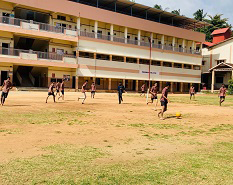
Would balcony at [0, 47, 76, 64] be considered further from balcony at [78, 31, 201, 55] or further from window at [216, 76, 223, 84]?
window at [216, 76, 223, 84]

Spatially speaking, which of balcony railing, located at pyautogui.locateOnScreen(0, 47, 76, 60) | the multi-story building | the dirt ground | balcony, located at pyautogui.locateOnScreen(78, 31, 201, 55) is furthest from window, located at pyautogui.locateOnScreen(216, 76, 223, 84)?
the dirt ground

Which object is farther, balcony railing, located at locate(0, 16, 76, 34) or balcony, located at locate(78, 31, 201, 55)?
balcony, located at locate(78, 31, 201, 55)

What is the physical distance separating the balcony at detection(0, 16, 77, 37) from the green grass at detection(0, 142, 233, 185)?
3104 cm

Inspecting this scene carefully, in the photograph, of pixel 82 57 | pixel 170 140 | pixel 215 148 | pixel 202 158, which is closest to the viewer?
pixel 202 158

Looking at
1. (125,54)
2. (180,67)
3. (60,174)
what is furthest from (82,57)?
(60,174)

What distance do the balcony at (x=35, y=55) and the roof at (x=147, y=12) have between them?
11.4m

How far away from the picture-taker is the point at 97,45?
1630 inches

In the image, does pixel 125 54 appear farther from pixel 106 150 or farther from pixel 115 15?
pixel 106 150

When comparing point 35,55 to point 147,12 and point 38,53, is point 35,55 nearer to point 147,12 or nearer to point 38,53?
point 38,53

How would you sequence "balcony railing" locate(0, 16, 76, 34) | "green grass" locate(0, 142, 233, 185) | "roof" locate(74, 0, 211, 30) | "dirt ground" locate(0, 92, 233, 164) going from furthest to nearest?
"roof" locate(74, 0, 211, 30) → "balcony railing" locate(0, 16, 76, 34) → "dirt ground" locate(0, 92, 233, 164) → "green grass" locate(0, 142, 233, 185)

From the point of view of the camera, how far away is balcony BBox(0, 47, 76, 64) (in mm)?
33147

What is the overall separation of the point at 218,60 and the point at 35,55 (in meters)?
42.9

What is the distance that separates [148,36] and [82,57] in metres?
16.8

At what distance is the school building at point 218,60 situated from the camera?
54331 millimetres
